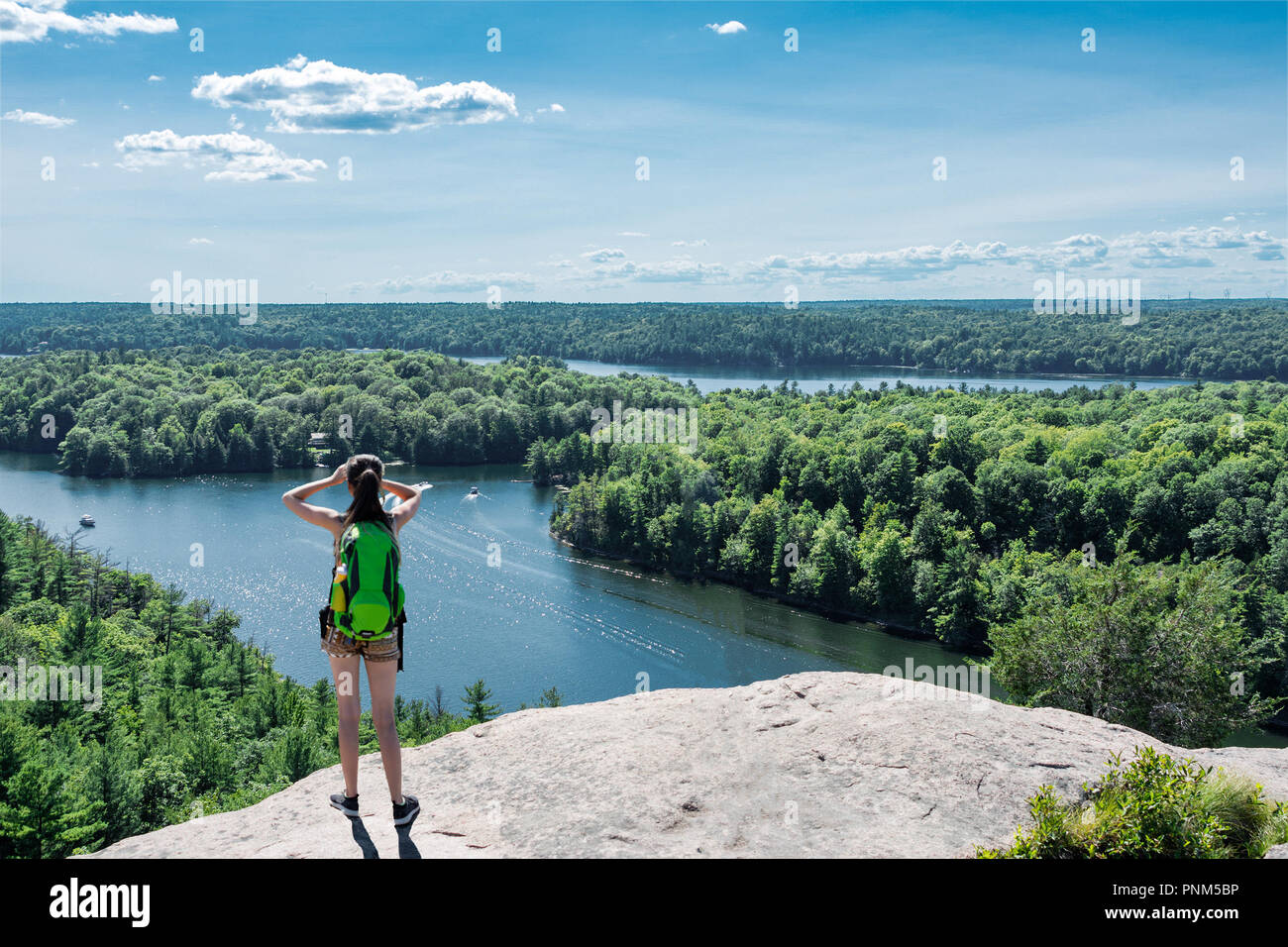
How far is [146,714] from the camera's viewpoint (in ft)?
103

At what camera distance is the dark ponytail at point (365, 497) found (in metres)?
5.93

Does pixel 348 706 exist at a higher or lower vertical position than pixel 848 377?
lower

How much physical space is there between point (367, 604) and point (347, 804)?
1.63 metres

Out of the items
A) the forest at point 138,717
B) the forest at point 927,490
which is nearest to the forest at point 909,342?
the forest at point 927,490

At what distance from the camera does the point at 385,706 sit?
5.88 meters

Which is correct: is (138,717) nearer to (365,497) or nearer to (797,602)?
(365,497)

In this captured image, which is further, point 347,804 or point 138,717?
point 138,717

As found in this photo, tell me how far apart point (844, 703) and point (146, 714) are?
29742 millimetres

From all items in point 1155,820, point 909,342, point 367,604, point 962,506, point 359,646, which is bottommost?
point 962,506

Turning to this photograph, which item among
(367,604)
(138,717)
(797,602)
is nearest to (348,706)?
(367,604)

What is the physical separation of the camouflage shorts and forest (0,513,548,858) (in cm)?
588

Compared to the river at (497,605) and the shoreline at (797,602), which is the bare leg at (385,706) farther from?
the shoreline at (797,602)

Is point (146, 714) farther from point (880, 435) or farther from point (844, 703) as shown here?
point (880, 435)
